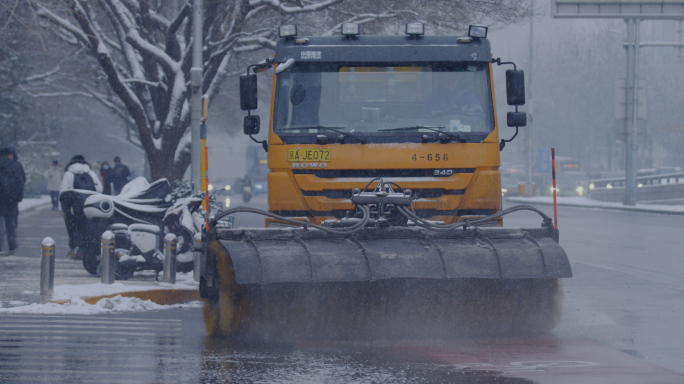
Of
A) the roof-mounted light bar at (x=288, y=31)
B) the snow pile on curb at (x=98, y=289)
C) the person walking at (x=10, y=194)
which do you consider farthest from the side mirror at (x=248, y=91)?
the person walking at (x=10, y=194)

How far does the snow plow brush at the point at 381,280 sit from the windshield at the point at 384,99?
4.51 feet

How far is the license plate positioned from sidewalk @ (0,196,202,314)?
2.59 metres

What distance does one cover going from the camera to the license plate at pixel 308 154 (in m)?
9.18

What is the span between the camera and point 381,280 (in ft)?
25.9

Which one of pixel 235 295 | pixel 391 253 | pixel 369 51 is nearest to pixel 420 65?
pixel 369 51

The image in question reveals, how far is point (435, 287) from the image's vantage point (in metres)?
7.98

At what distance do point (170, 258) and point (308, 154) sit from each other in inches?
136

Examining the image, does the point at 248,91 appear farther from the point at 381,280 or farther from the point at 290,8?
the point at 290,8

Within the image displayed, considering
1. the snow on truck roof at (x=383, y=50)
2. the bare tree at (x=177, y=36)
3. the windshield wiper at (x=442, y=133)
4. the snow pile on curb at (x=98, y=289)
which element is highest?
the bare tree at (x=177, y=36)

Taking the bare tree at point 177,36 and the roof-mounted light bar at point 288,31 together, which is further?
the bare tree at point 177,36

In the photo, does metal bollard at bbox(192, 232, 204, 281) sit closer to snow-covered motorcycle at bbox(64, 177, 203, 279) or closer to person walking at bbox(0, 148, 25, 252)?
snow-covered motorcycle at bbox(64, 177, 203, 279)

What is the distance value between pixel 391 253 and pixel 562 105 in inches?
2931

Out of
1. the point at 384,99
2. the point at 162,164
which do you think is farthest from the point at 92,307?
the point at 162,164

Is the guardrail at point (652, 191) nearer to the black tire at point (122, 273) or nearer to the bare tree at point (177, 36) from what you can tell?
the bare tree at point (177, 36)
